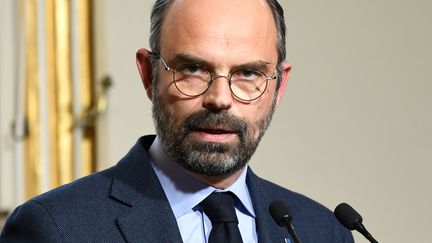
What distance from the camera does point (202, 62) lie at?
2.09 metres

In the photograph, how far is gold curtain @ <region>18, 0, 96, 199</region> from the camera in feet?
14.7

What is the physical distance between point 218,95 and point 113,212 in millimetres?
313

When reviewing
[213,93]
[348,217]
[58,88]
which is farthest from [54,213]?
[58,88]

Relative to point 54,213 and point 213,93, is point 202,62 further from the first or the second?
point 54,213

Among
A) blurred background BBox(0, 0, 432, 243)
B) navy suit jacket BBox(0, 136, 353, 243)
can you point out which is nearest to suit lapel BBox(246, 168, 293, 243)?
navy suit jacket BBox(0, 136, 353, 243)

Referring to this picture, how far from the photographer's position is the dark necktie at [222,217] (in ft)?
7.02

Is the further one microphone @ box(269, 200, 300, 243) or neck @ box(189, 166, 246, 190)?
neck @ box(189, 166, 246, 190)

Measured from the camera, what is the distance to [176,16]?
2.19 meters

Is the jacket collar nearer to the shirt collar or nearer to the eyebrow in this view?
the shirt collar

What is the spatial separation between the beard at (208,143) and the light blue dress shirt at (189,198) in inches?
2.2

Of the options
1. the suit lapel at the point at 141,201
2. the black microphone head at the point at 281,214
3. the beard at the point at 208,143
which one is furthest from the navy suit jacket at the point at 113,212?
the black microphone head at the point at 281,214

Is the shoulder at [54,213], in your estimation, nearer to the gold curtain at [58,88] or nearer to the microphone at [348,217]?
the microphone at [348,217]

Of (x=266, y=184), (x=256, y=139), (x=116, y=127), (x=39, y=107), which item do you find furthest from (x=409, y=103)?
(x=256, y=139)

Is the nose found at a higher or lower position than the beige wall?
higher
